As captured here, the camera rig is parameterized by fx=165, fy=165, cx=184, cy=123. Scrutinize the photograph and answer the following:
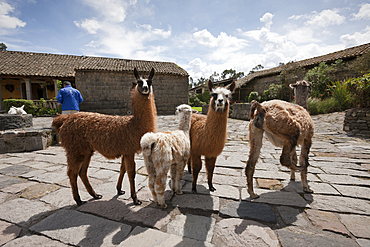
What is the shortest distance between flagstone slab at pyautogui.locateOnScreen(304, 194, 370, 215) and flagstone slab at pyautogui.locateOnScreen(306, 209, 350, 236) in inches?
5.5

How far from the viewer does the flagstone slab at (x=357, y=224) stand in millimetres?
1912

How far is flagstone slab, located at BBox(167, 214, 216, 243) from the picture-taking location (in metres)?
1.94

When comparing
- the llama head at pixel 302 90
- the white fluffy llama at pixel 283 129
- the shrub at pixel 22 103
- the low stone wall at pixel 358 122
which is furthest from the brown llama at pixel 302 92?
the shrub at pixel 22 103

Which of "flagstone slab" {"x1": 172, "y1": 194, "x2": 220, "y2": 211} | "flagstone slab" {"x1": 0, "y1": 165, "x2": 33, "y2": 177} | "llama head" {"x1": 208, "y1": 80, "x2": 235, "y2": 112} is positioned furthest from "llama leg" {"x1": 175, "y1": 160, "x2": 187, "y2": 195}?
"flagstone slab" {"x1": 0, "y1": 165, "x2": 33, "y2": 177}

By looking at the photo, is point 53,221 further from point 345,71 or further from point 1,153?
point 345,71

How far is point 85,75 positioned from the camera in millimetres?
16188

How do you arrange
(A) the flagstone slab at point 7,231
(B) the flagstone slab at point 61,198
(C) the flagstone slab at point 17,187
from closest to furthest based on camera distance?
(A) the flagstone slab at point 7,231
(B) the flagstone slab at point 61,198
(C) the flagstone slab at point 17,187

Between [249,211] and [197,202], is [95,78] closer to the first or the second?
[197,202]

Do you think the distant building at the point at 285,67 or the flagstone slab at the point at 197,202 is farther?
the distant building at the point at 285,67

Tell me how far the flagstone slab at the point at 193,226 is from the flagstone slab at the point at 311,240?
2.63ft

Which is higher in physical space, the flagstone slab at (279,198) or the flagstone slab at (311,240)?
the flagstone slab at (311,240)

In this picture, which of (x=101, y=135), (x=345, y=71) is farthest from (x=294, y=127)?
(x=345, y=71)

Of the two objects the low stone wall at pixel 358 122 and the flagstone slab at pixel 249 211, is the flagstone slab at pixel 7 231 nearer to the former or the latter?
the flagstone slab at pixel 249 211

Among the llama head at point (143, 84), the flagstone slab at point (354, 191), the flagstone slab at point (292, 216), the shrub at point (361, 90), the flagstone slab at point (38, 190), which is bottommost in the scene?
the flagstone slab at point (38, 190)
